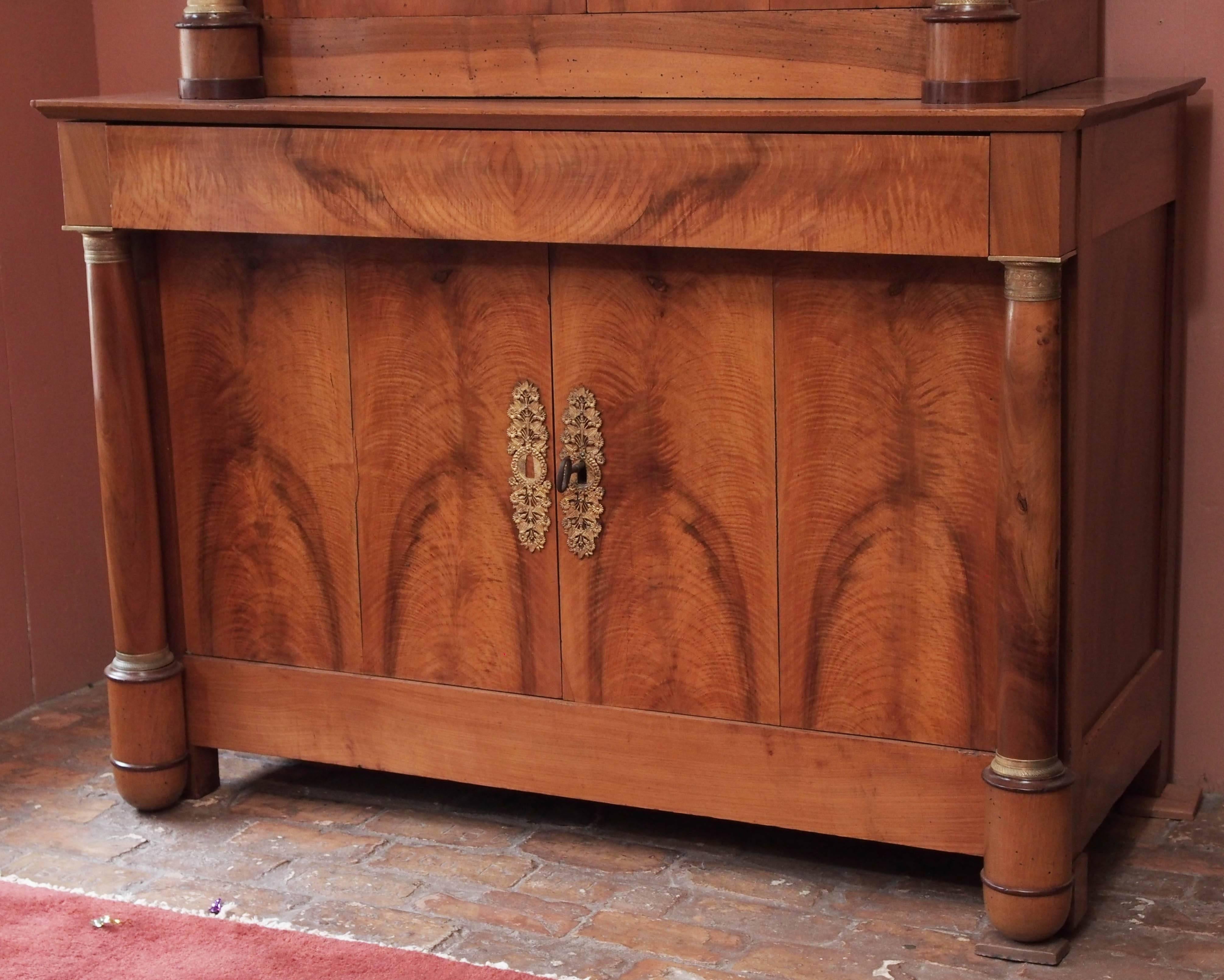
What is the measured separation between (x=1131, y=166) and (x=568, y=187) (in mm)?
729

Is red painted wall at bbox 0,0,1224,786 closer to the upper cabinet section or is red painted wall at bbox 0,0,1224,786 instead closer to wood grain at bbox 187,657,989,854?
wood grain at bbox 187,657,989,854

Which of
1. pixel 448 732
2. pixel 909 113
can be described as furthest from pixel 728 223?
pixel 448 732

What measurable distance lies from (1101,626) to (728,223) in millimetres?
741

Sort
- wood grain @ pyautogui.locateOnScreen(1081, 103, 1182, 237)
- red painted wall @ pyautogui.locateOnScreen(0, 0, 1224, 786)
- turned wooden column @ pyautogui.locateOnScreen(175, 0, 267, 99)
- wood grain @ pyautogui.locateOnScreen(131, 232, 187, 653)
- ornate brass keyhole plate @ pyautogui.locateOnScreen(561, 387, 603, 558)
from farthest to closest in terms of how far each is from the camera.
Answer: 1. red painted wall @ pyautogui.locateOnScreen(0, 0, 1224, 786)
2. wood grain @ pyautogui.locateOnScreen(131, 232, 187, 653)
3. turned wooden column @ pyautogui.locateOnScreen(175, 0, 267, 99)
4. ornate brass keyhole plate @ pyautogui.locateOnScreen(561, 387, 603, 558)
5. wood grain @ pyautogui.locateOnScreen(1081, 103, 1182, 237)

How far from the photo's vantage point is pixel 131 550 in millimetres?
2586

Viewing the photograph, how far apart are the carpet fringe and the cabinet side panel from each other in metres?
0.78

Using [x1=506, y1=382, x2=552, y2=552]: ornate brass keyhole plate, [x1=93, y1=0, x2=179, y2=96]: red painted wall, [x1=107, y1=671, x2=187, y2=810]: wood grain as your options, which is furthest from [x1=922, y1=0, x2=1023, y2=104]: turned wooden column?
[x1=93, y1=0, x2=179, y2=96]: red painted wall

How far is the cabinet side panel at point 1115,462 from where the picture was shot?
6.86ft

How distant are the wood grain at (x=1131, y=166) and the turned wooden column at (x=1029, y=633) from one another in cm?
15

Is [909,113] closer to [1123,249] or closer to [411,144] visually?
[1123,249]

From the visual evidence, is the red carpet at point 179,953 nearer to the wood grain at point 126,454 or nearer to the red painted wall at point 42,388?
the wood grain at point 126,454

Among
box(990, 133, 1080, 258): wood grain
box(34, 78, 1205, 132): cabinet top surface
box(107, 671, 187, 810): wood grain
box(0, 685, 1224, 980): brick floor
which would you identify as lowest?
box(0, 685, 1224, 980): brick floor

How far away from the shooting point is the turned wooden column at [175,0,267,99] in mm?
2439

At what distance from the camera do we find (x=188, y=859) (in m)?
2.49
